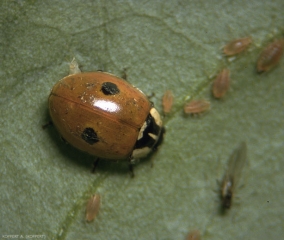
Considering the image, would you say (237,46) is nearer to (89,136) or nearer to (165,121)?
(165,121)

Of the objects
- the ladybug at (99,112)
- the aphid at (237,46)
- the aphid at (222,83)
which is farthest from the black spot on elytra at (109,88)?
the aphid at (237,46)

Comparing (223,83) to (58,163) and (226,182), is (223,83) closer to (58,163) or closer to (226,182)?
(226,182)

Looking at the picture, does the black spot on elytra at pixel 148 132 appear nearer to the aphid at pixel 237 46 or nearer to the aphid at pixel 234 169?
the aphid at pixel 234 169

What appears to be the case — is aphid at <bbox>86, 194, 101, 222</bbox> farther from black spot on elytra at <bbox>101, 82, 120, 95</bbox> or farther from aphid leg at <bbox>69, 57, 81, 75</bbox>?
aphid leg at <bbox>69, 57, 81, 75</bbox>

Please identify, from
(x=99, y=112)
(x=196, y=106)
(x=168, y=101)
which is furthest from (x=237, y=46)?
(x=99, y=112)

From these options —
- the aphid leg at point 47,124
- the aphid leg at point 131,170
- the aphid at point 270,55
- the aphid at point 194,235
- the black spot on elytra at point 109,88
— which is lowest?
the aphid at point 194,235

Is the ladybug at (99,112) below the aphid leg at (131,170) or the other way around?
the other way around
